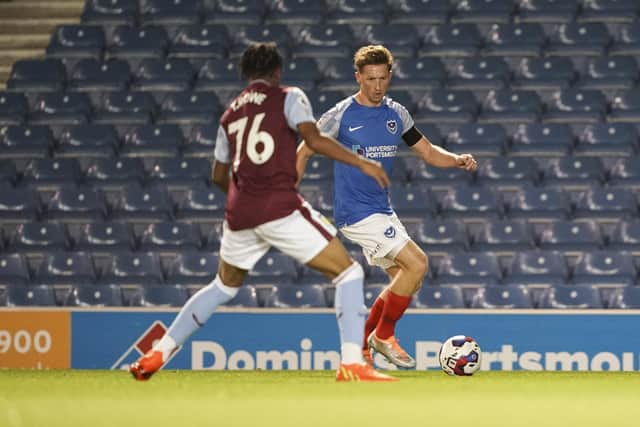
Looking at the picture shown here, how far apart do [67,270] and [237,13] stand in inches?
182

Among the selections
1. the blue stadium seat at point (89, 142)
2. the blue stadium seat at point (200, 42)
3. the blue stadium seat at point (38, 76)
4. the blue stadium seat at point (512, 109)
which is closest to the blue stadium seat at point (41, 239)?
the blue stadium seat at point (89, 142)

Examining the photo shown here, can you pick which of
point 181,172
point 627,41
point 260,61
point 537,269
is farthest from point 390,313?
point 627,41

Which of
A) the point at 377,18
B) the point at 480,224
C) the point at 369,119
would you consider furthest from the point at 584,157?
the point at 369,119

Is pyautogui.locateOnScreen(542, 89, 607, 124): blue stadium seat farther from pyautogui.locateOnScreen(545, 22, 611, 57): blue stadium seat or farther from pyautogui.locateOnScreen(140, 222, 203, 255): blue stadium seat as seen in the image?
pyautogui.locateOnScreen(140, 222, 203, 255): blue stadium seat

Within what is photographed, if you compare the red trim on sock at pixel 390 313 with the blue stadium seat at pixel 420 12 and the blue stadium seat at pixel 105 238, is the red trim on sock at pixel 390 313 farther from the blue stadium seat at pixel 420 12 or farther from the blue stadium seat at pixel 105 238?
the blue stadium seat at pixel 420 12

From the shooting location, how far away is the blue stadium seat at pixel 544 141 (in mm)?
14039

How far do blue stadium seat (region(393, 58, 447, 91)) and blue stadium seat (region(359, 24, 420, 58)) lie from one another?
346 millimetres

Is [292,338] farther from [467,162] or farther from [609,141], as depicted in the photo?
[609,141]

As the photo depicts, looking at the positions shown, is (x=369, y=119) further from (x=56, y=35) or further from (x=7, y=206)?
(x=56, y=35)

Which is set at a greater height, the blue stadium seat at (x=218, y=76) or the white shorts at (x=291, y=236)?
the blue stadium seat at (x=218, y=76)

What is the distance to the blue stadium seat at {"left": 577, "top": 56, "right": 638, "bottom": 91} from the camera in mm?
14758

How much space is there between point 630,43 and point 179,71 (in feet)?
16.5

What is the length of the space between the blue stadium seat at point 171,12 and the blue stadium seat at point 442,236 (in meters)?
4.96

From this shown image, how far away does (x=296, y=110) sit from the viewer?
6.88 m
